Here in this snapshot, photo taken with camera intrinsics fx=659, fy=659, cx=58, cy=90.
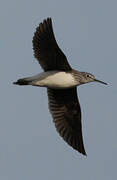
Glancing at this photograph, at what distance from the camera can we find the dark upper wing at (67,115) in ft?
73.9

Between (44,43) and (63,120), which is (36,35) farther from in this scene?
(63,120)

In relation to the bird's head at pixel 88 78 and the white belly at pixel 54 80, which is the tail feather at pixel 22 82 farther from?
the bird's head at pixel 88 78

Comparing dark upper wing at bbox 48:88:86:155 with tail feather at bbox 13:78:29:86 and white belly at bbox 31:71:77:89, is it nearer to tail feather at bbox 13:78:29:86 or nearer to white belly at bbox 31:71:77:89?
white belly at bbox 31:71:77:89

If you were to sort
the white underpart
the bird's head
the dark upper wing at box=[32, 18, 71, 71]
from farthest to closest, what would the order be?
1. the bird's head
2. the dark upper wing at box=[32, 18, 71, 71]
3. the white underpart

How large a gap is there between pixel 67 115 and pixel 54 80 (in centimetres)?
226

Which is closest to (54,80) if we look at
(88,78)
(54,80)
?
(54,80)

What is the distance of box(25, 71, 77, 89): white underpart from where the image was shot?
68.6 feet

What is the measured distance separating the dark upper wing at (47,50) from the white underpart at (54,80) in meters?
0.29

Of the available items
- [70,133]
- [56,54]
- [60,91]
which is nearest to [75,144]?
[70,133]

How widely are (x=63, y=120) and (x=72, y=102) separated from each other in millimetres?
734

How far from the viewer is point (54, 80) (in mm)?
21047

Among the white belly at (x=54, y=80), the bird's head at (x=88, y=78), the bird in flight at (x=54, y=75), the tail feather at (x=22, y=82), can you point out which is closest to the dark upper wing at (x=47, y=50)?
the bird in flight at (x=54, y=75)

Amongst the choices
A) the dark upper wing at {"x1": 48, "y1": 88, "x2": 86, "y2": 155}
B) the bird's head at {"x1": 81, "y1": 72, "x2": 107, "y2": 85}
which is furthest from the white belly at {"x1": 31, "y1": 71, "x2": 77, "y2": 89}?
the dark upper wing at {"x1": 48, "y1": 88, "x2": 86, "y2": 155}

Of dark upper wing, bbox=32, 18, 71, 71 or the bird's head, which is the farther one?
the bird's head
